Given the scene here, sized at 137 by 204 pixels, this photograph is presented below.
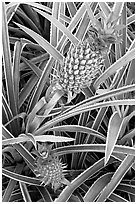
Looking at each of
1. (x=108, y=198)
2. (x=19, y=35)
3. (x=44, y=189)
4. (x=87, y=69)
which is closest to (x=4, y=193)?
(x=44, y=189)

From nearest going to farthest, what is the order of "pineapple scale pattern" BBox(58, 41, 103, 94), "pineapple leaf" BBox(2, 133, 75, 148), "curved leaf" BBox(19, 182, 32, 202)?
1. "pineapple scale pattern" BBox(58, 41, 103, 94)
2. "pineapple leaf" BBox(2, 133, 75, 148)
3. "curved leaf" BBox(19, 182, 32, 202)

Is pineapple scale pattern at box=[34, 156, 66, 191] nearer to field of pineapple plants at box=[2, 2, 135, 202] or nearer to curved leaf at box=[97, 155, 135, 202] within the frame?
field of pineapple plants at box=[2, 2, 135, 202]

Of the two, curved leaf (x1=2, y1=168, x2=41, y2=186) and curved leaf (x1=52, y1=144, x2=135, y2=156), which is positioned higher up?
curved leaf (x1=52, y1=144, x2=135, y2=156)

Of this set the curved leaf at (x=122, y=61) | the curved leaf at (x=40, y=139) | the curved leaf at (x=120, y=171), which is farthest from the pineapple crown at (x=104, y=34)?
the curved leaf at (x=120, y=171)

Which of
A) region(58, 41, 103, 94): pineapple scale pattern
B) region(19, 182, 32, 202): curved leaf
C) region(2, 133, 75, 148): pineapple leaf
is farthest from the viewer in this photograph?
region(19, 182, 32, 202): curved leaf

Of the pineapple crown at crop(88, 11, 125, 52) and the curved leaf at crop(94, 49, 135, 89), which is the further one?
the curved leaf at crop(94, 49, 135, 89)

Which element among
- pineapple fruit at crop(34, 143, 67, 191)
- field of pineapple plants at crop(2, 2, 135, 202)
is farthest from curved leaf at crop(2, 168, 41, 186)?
pineapple fruit at crop(34, 143, 67, 191)

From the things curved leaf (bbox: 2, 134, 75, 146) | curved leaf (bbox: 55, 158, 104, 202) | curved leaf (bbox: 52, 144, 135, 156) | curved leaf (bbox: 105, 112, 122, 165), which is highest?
curved leaf (bbox: 2, 134, 75, 146)

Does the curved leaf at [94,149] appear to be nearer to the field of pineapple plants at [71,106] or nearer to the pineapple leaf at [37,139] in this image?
the field of pineapple plants at [71,106]

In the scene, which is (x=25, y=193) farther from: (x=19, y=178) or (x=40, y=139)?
(x=40, y=139)

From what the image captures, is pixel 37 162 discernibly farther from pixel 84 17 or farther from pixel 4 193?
pixel 84 17
